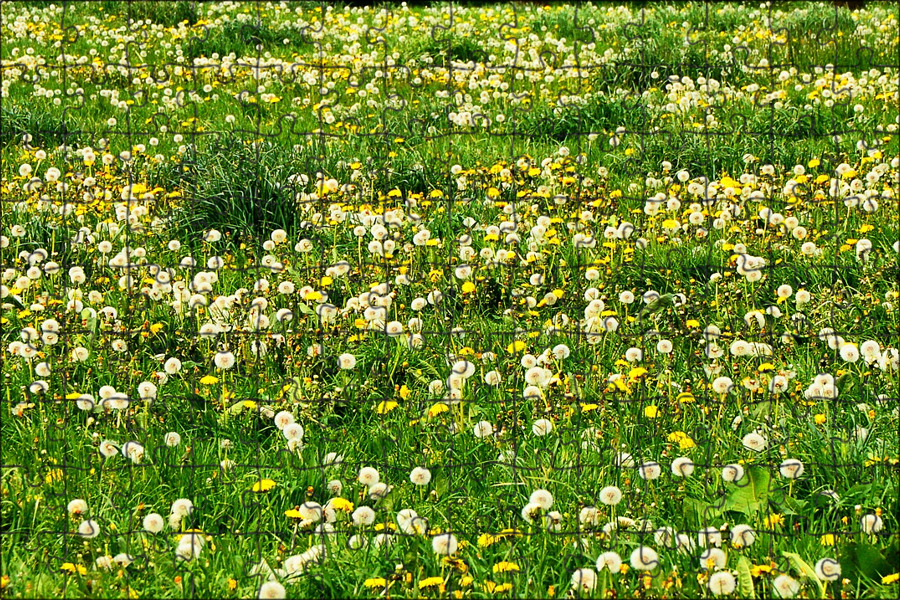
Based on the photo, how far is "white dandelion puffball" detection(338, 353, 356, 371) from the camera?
13.7 ft

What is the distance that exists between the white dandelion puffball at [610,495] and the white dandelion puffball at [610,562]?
0.32 meters

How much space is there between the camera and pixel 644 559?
2.90m

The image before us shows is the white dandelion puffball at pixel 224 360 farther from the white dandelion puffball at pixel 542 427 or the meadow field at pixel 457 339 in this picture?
the white dandelion puffball at pixel 542 427

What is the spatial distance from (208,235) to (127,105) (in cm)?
306

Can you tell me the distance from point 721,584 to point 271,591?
131 cm

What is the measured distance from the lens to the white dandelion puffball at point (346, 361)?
13.7ft

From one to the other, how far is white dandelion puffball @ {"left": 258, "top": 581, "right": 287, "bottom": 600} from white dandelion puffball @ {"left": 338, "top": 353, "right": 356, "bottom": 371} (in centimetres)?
152

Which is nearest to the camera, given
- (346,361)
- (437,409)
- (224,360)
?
(437,409)

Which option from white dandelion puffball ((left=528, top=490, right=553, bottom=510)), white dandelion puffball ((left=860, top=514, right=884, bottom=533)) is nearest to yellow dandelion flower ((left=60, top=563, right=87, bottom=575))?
white dandelion puffball ((left=528, top=490, right=553, bottom=510))

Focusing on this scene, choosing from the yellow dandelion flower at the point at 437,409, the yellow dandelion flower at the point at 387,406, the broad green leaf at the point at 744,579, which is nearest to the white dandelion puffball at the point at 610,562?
the broad green leaf at the point at 744,579

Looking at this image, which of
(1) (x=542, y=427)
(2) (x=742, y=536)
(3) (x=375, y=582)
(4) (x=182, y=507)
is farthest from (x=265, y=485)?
(2) (x=742, y=536)

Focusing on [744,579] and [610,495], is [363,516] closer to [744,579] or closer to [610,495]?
[610,495]

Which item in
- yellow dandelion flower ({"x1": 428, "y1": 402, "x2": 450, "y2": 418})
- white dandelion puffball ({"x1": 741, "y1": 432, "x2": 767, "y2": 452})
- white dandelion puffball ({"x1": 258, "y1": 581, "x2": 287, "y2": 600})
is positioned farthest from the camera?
yellow dandelion flower ({"x1": 428, "y1": 402, "x2": 450, "y2": 418})

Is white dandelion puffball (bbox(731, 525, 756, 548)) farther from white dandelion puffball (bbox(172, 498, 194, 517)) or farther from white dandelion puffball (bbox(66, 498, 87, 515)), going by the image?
white dandelion puffball (bbox(66, 498, 87, 515))
